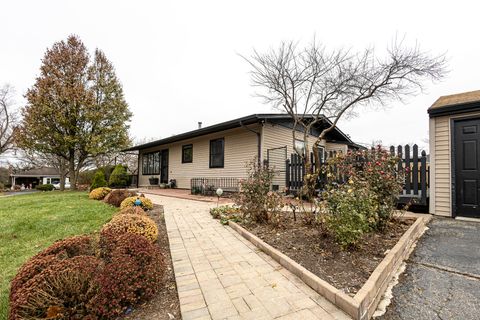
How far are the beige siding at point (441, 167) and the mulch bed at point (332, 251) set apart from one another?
1603 mm

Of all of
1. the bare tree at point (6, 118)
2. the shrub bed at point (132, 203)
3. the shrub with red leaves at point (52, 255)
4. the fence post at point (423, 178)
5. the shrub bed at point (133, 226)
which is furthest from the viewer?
the bare tree at point (6, 118)

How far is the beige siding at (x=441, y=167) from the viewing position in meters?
5.02

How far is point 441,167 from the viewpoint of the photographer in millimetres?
5117

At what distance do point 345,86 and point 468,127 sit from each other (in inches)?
166

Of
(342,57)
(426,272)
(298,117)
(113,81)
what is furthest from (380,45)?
(113,81)

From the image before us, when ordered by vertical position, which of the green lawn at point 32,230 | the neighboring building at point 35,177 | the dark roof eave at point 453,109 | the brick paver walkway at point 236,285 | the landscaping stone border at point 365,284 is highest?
the dark roof eave at point 453,109

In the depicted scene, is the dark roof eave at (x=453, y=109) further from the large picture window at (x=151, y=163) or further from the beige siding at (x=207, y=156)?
the large picture window at (x=151, y=163)

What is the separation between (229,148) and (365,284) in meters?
9.30

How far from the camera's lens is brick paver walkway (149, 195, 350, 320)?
1.84 meters

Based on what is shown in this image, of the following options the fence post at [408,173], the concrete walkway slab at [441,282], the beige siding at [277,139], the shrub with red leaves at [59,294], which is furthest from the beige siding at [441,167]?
the shrub with red leaves at [59,294]

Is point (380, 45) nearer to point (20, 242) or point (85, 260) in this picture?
point (85, 260)

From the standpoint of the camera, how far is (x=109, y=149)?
15.6 m

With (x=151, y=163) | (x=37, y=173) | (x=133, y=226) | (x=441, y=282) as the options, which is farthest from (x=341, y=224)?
(x=37, y=173)

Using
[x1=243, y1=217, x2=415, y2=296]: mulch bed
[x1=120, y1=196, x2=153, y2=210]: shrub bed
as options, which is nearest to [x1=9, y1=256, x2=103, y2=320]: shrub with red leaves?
[x1=243, y1=217, x2=415, y2=296]: mulch bed
